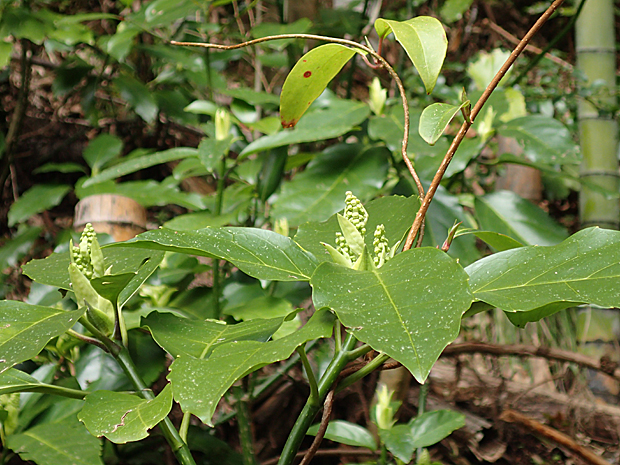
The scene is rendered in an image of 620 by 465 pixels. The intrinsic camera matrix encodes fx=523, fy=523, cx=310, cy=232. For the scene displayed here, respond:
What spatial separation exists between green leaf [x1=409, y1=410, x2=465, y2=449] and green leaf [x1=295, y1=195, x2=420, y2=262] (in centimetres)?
40

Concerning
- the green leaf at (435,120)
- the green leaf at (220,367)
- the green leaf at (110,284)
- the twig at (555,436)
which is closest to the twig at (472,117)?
the green leaf at (435,120)

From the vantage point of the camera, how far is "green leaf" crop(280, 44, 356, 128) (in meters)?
0.44

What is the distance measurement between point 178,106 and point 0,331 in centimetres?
135

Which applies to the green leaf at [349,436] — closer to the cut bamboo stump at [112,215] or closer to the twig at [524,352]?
the twig at [524,352]

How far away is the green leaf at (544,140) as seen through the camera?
95cm

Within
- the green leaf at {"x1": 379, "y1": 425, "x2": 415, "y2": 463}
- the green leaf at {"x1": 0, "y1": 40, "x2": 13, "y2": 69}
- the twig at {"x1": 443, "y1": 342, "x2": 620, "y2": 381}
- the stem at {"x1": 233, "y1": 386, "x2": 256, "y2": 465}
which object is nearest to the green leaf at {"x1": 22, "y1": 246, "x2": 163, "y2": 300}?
the stem at {"x1": 233, "y1": 386, "x2": 256, "y2": 465}

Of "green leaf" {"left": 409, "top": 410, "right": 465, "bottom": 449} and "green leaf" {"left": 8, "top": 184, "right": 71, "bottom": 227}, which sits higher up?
"green leaf" {"left": 8, "top": 184, "right": 71, "bottom": 227}

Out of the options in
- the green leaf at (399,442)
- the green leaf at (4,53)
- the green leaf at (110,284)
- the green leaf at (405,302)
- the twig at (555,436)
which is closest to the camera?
the green leaf at (405,302)

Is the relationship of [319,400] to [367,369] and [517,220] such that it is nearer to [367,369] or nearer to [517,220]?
[367,369]

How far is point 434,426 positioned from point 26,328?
24.5 inches

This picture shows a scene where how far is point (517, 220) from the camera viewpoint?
3.10 feet

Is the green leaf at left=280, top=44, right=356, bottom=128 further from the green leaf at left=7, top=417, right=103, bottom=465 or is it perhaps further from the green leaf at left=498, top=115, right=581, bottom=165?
the green leaf at left=498, top=115, right=581, bottom=165

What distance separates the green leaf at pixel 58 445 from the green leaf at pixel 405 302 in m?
0.40

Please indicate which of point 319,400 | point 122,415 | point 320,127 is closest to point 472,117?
point 319,400
